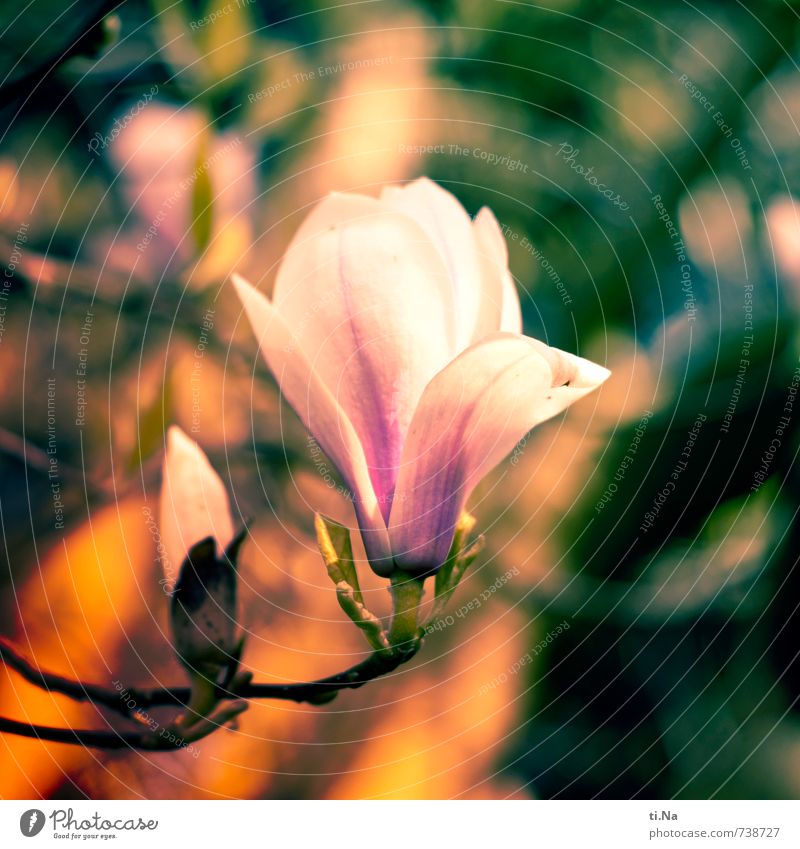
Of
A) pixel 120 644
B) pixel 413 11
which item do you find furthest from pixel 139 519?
pixel 413 11

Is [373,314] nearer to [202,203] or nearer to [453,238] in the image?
[453,238]

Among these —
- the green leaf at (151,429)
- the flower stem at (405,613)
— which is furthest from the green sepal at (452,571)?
A: the green leaf at (151,429)

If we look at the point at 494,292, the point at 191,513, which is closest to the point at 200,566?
the point at 191,513

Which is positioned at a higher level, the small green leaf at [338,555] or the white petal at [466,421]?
the white petal at [466,421]
